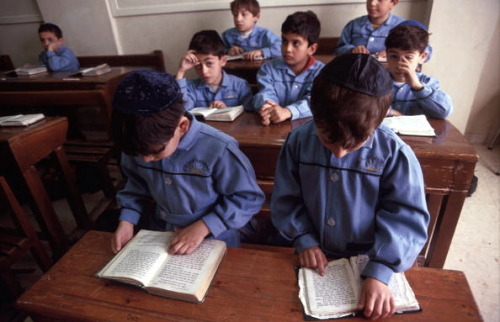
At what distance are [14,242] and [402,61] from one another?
6.75 ft

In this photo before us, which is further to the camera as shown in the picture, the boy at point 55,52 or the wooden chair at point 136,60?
the wooden chair at point 136,60

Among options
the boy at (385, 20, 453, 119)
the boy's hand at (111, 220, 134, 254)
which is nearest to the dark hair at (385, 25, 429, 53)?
the boy at (385, 20, 453, 119)

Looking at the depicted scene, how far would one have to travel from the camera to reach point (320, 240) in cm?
95

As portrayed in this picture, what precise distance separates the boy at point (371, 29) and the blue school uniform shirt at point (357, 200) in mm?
2200

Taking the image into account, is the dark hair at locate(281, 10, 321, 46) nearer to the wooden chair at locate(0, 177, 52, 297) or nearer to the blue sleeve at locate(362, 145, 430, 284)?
the blue sleeve at locate(362, 145, 430, 284)

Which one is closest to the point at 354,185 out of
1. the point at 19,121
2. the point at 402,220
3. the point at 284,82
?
the point at 402,220

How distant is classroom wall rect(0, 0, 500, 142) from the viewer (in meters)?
2.73

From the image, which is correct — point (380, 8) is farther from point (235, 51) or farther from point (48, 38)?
point (48, 38)

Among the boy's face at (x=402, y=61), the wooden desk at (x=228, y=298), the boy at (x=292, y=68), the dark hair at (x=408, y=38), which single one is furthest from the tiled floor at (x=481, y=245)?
the boy at (x=292, y=68)

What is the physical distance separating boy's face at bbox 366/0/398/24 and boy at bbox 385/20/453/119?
1.32 m

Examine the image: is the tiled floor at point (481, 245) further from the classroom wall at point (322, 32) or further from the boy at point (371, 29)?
the boy at point (371, 29)

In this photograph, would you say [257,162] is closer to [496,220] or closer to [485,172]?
[496,220]

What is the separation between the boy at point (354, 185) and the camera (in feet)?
2.08

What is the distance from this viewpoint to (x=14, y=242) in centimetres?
→ 141
